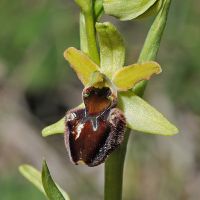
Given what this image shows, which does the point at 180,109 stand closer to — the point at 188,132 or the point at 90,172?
the point at 188,132

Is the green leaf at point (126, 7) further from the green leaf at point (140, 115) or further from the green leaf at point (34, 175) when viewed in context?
the green leaf at point (34, 175)

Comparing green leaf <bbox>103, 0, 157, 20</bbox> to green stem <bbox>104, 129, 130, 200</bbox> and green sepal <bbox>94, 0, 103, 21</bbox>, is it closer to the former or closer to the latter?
green sepal <bbox>94, 0, 103, 21</bbox>

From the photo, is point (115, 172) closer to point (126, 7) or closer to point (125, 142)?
point (125, 142)

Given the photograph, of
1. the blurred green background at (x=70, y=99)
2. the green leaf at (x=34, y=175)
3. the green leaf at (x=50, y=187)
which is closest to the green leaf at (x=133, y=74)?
the green leaf at (x=50, y=187)

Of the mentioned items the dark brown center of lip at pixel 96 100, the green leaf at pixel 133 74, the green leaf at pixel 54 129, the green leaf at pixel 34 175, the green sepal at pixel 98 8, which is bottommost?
the green leaf at pixel 34 175

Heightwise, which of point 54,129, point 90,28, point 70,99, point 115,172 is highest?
point 90,28

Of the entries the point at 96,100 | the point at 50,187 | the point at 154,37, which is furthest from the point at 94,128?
the point at 154,37

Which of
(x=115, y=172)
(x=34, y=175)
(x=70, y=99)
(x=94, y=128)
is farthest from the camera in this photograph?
(x=70, y=99)
